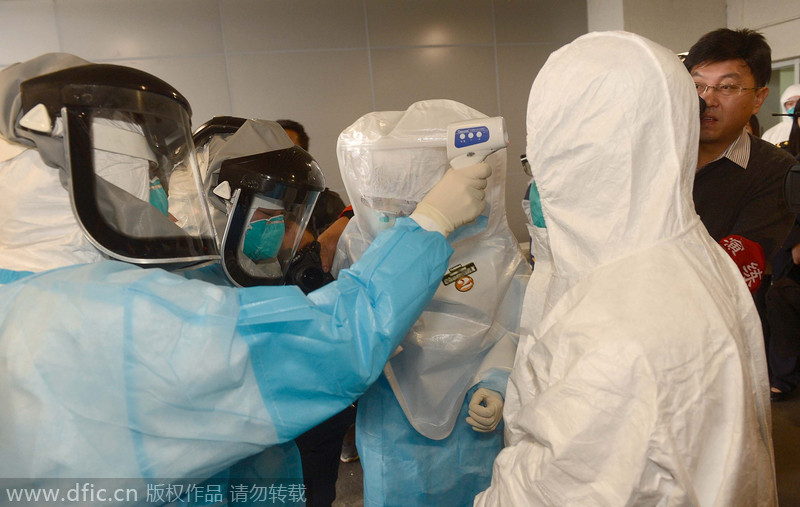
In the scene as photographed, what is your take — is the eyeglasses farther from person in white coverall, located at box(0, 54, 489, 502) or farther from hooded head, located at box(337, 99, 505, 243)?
person in white coverall, located at box(0, 54, 489, 502)

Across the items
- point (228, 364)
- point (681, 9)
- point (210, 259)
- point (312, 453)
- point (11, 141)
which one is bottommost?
point (312, 453)

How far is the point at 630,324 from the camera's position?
70 cm

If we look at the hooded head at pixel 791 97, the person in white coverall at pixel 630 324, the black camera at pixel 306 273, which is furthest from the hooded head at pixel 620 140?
the hooded head at pixel 791 97

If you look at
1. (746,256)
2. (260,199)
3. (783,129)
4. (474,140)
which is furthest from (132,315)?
(783,129)

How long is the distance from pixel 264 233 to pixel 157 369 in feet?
2.02

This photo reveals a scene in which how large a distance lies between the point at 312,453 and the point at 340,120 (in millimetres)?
3243

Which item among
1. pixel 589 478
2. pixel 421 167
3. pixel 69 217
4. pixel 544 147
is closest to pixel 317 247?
pixel 421 167

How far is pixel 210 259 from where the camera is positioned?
3.36ft

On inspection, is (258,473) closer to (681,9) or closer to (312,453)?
(312,453)

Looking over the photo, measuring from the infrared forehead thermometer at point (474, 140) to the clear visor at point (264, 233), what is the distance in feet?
1.41

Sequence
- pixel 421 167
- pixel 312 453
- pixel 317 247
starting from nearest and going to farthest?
1. pixel 421 167
2. pixel 312 453
3. pixel 317 247

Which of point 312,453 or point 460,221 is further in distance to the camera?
point 312,453

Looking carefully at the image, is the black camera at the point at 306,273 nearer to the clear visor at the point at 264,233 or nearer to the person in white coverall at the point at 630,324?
the clear visor at the point at 264,233

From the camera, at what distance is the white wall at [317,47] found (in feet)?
13.3
